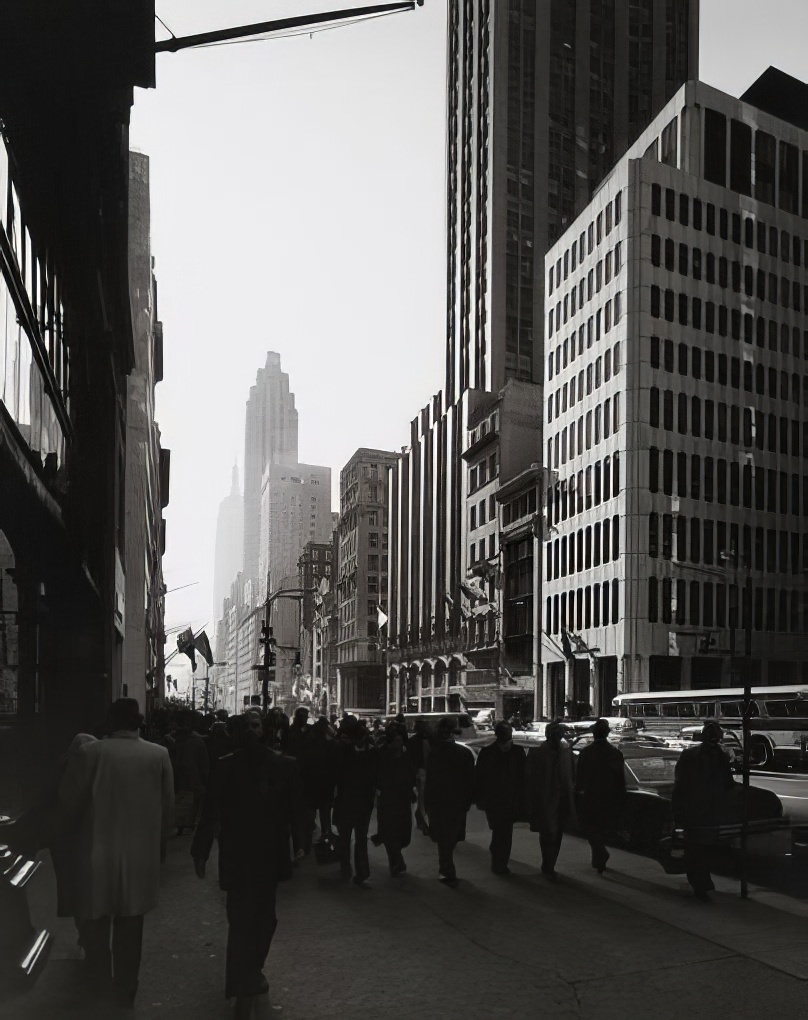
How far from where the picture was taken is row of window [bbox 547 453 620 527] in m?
69.5

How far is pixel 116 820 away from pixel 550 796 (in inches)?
270

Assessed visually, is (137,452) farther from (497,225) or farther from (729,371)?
(497,225)

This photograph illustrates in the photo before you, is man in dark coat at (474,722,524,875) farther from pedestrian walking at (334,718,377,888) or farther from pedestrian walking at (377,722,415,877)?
pedestrian walking at (334,718,377,888)

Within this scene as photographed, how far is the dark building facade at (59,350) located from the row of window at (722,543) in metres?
46.4

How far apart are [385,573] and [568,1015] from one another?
132 m

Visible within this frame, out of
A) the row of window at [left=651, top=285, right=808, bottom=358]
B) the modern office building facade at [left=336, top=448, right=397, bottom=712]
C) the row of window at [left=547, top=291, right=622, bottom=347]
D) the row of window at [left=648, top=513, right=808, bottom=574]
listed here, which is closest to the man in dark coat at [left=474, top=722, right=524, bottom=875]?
the row of window at [left=648, top=513, right=808, bottom=574]

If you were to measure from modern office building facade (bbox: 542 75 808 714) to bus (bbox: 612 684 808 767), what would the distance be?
18879 mm

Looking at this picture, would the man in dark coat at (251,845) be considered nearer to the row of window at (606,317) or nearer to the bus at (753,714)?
the bus at (753,714)

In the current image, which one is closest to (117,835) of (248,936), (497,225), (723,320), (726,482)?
(248,936)

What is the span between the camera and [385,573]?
138625 mm

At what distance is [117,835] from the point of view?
23.2 feet

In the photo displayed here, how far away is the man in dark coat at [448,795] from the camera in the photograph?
41.4ft

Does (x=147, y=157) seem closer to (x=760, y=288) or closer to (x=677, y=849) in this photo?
(x=760, y=288)

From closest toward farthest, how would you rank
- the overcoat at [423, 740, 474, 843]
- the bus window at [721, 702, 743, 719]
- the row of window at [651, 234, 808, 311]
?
1. the overcoat at [423, 740, 474, 843]
2. the bus window at [721, 702, 743, 719]
3. the row of window at [651, 234, 808, 311]
